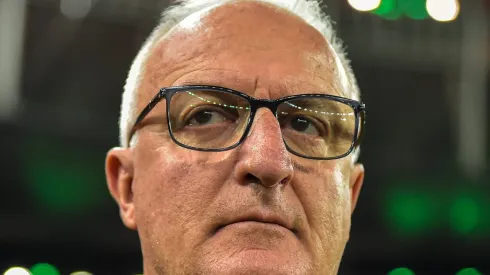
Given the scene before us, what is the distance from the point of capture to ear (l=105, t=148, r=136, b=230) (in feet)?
4.30

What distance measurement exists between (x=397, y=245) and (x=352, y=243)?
0.27 meters

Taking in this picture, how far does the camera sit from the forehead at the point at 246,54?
1166mm

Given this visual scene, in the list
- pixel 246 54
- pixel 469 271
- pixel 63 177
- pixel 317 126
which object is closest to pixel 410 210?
pixel 469 271

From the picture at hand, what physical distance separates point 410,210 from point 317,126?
2.22m

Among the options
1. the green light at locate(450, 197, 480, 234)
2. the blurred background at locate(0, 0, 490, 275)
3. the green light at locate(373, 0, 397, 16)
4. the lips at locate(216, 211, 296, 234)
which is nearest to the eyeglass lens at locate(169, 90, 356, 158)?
the lips at locate(216, 211, 296, 234)

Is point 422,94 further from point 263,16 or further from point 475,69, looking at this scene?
point 263,16

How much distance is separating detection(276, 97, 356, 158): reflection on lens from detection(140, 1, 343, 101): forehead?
30 mm

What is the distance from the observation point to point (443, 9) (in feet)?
11.8

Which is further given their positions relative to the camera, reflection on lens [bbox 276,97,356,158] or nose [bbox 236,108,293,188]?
reflection on lens [bbox 276,97,356,158]

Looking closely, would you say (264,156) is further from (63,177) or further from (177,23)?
(63,177)

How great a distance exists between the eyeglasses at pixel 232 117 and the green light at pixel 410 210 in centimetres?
212

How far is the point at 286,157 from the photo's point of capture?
3.57 feet

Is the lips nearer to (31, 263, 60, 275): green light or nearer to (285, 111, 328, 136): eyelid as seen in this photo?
(285, 111, 328, 136): eyelid

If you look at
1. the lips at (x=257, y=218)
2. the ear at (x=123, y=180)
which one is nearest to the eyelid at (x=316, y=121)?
the lips at (x=257, y=218)
